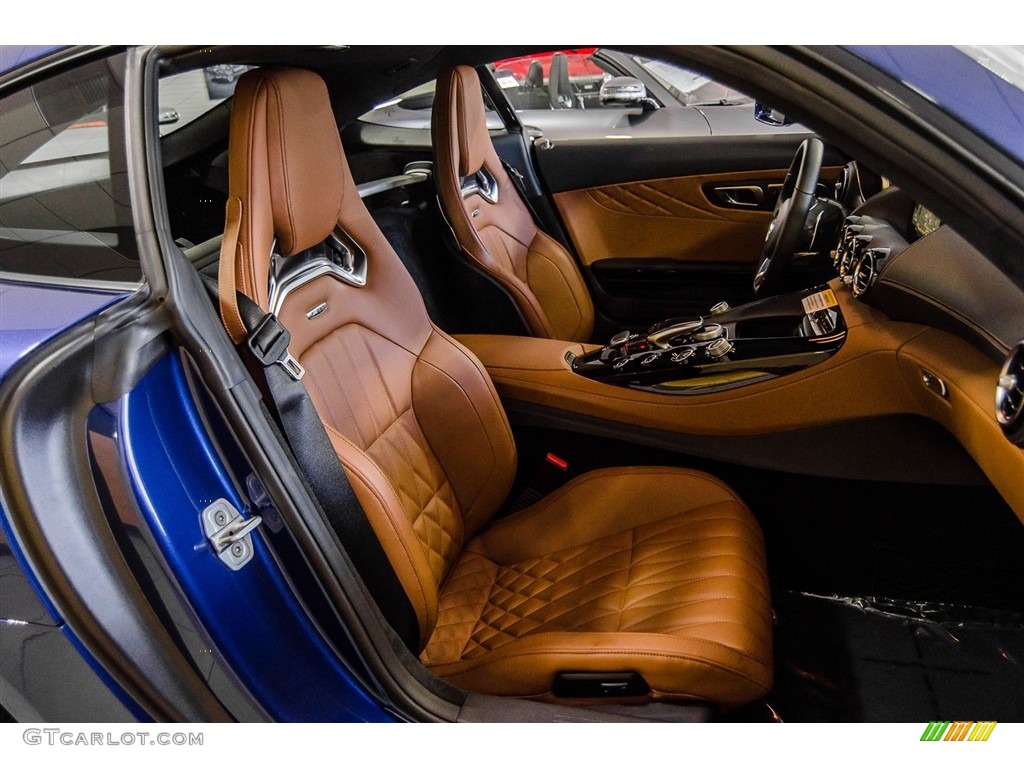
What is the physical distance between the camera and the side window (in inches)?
34.2

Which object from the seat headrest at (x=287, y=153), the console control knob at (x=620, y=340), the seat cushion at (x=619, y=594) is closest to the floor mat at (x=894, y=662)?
the seat cushion at (x=619, y=594)

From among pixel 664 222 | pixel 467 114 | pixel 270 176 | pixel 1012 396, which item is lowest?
pixel 664 222

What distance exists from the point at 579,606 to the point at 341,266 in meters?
0.71

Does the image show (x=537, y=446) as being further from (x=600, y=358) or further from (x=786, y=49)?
(x=786, y=49)

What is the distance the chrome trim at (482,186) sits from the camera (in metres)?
2.18

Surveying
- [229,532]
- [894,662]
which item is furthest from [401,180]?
[894,662]

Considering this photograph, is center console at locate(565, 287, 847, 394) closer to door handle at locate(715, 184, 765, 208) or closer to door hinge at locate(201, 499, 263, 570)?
door hinge at locate(201, 499, 263, 570)

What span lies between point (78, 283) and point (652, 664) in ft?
2.88

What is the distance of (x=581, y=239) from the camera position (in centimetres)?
273

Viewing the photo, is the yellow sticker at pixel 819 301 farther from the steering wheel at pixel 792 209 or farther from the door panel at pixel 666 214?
the door panel at pixel 666 214

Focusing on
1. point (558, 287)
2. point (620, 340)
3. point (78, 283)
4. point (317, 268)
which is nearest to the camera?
point (78, 283)

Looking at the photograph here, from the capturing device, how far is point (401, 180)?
2.21 meters

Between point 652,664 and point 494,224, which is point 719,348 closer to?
point 652,664

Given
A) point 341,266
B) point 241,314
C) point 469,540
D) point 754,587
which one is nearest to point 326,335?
point 341,266
